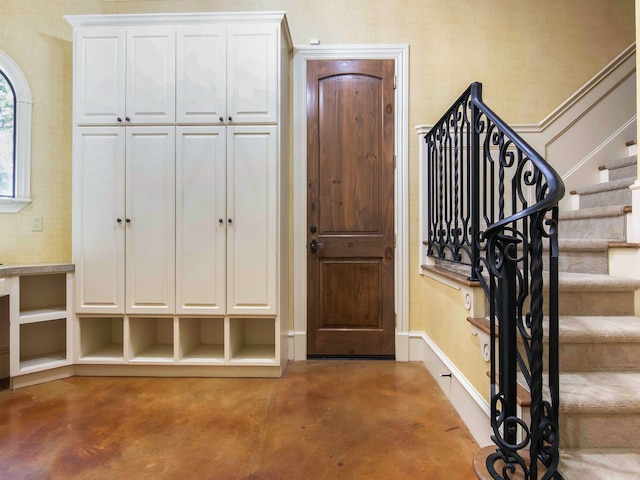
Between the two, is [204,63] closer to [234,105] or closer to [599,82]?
[234,105]

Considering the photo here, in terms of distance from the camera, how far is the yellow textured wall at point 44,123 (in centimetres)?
230

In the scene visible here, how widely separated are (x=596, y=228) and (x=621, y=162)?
0.87m

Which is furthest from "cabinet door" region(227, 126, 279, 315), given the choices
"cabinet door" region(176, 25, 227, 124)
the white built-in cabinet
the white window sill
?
the white window sill

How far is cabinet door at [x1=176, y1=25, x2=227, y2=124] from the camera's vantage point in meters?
2.19

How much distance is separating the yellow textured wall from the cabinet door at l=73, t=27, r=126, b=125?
0.38m

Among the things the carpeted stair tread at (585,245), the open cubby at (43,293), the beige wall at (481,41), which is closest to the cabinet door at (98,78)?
the beige wall at (481,41)

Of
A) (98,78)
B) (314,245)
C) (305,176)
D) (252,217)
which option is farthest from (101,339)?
(305,176)

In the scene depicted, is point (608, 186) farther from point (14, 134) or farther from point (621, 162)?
point (14, 134)

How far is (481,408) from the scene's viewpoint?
4.80 feet

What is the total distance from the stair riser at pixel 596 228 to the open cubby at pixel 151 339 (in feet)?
9.30

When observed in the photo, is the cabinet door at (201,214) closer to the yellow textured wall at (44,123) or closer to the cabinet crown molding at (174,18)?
the cabinet crown molding at (174,18)

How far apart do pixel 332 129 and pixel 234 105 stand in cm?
79

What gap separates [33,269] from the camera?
2049mm

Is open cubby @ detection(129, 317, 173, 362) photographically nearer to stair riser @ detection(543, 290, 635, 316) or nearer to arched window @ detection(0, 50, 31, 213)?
arched window @ detection(0, 50, 31, 213)
